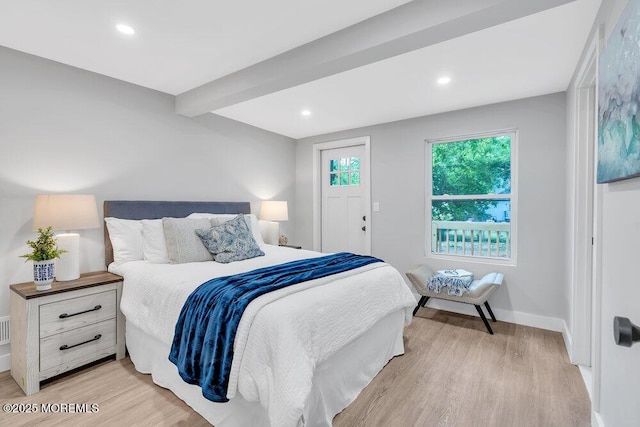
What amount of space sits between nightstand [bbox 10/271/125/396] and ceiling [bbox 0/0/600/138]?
1754 millimetres

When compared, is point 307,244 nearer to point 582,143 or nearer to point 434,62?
point 434,62

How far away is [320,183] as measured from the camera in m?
4.93

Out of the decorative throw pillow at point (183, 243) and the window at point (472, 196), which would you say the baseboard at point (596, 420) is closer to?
the window at point (472, 196)

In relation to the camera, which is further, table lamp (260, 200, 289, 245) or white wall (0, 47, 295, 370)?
table lamp (260, 200, 289, 245)

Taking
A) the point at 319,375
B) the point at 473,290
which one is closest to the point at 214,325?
the point at 319,375

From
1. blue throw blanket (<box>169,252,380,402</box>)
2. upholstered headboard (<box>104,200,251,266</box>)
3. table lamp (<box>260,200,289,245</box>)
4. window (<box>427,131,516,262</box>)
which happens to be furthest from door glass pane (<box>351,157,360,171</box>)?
blue throw blanket (<box>169,252,380,402</box>)

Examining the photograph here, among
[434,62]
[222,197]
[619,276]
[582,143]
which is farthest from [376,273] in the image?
[222,197]

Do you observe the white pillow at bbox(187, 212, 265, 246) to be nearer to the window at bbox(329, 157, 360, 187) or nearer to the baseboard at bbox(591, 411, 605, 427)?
the window at bbox(329, 157, 360, 187)

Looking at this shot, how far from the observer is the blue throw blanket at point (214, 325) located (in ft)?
5.19

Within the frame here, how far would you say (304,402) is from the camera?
1.41 metres

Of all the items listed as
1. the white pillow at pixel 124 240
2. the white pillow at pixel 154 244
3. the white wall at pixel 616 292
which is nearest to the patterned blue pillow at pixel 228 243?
the white pillow at pixel 154 244

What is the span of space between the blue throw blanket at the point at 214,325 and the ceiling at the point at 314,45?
1.50 meters

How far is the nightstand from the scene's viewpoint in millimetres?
2107

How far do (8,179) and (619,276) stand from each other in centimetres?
371
